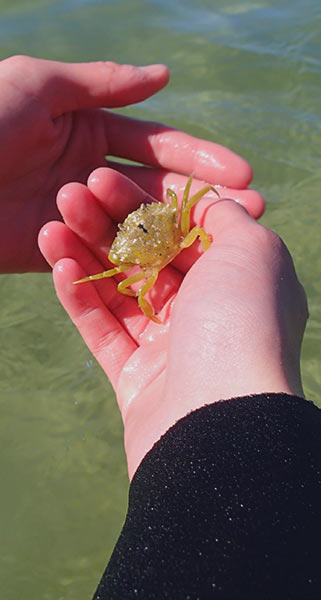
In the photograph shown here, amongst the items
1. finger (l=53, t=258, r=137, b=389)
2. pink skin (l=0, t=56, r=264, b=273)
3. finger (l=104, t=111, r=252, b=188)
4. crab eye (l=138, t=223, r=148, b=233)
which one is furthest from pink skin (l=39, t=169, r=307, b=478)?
pink skin (l=0, t=56, r=264, b=273)

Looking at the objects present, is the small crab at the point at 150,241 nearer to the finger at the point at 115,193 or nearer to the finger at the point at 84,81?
the finger at the point at 115,193

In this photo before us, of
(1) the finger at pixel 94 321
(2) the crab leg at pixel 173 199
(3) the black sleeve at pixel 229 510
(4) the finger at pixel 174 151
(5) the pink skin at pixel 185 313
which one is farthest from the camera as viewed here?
(4) the finger at pixel 174 151

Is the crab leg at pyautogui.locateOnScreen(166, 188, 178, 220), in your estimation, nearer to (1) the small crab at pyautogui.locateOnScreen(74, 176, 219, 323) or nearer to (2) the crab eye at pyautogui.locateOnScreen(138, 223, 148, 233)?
(1) the small crab at pyautogui.locateOnScreen(74, 176, 219, 323)

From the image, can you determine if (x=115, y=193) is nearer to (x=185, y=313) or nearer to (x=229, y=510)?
(x=185, y=313)

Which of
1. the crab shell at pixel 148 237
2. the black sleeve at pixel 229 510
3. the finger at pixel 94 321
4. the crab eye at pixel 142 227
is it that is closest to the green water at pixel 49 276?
the finger at pixel 94 321

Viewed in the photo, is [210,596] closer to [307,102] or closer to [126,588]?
[126,588]

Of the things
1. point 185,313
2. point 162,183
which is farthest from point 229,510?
point 162,183
